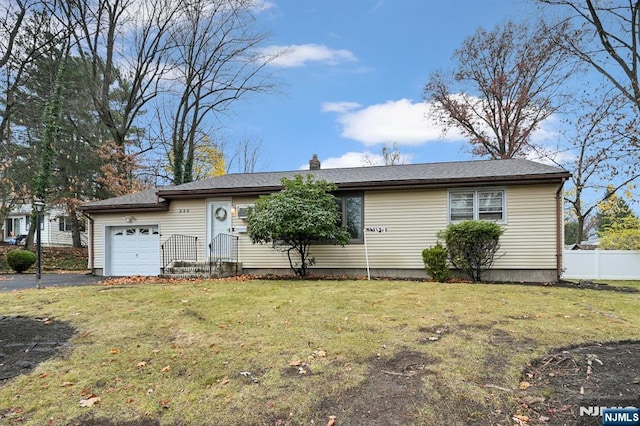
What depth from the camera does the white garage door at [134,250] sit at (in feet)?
44.3

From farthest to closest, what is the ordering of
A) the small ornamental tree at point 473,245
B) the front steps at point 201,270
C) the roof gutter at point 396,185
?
the front steps at point 201,270, the roof gutter at point 396,185, the small ornamental tree at point 473,245

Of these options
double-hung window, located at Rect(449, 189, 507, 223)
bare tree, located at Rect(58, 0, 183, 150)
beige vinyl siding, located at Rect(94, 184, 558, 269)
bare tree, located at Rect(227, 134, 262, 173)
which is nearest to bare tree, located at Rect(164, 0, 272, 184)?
bare tree, located at Rect(58, 0, 183, 150)

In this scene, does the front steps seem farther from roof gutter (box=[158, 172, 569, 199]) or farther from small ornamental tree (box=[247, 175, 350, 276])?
roof gutter (box=[158, 172, 569, 199])

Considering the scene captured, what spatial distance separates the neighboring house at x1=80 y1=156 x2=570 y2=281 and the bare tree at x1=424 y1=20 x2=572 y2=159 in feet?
37.5

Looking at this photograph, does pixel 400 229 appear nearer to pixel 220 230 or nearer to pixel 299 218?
pixel 299 218

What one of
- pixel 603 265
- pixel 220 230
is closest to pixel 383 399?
pixel 220 230

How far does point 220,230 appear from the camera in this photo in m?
12.8

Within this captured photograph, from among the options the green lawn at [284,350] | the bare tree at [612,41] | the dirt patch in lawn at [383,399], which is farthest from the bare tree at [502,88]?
the dirt patch in lawn at [383,399]

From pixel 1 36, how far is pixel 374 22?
57.7 ft

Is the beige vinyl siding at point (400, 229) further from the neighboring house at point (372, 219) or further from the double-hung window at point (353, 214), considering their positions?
the double-hung window at point (353, 214)

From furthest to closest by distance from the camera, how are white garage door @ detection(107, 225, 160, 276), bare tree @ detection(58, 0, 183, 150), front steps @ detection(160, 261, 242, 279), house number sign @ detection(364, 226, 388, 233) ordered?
bare tree @ detection(58, 0, 183, 150) → white garage door @ detection(107, 225, 160, 276) → house number sign @ detection(364, 226, 388, 233) → front steps @ detection(160, 261, 242, 279)

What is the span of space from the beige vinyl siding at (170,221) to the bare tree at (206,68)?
8.97 m

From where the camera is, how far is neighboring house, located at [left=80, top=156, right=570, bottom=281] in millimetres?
10641

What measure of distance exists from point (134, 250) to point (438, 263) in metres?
10.7
